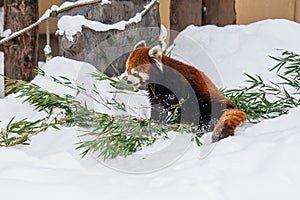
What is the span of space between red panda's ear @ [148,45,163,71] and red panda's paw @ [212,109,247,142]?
0.75ft

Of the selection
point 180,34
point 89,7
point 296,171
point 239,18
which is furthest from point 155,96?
point 239,18

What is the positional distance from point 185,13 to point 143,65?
2.46 m

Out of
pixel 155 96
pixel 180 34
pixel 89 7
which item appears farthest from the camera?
pixel 180 34

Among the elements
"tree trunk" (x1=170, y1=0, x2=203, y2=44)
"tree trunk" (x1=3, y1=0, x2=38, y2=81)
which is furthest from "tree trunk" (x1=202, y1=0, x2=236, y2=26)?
"tree trunk" (x1=3, y1=0, x2=38, y2=81)

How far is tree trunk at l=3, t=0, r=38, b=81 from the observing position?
3.17 metres

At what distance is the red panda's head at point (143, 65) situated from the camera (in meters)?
1.30

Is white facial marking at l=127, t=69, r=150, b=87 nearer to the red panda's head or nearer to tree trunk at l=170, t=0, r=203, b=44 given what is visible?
the red panda's head

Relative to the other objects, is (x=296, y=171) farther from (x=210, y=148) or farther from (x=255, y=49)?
(x=255, y=49)

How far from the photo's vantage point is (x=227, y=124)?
113cm

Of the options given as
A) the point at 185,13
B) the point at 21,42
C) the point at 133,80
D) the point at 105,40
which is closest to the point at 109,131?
the point at 133,80

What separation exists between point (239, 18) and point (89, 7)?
7.73ft

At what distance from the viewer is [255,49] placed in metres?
2.68

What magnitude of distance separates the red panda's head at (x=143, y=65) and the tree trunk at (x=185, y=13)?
7.77 ft

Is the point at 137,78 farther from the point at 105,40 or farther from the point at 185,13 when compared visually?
the point at 185,13
